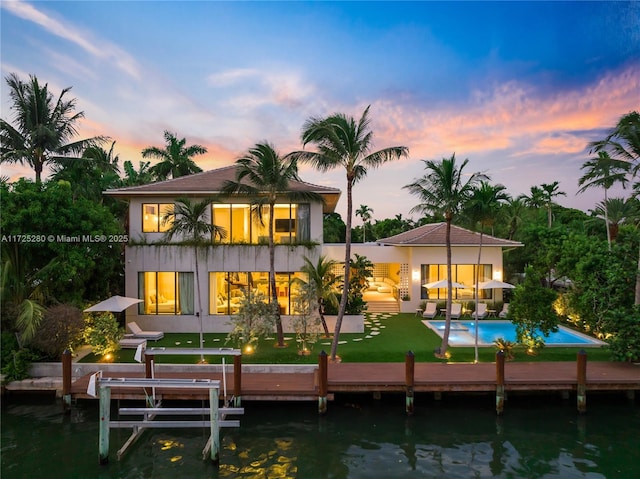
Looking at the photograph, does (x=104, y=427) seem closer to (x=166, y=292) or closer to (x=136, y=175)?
(x=166, y=292)

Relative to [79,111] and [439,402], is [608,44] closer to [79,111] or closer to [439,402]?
[439,402]

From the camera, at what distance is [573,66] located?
21078 mm

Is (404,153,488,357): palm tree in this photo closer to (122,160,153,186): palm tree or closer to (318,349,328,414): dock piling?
(318,349,328,414): dock piling

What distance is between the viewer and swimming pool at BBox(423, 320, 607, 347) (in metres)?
16.6

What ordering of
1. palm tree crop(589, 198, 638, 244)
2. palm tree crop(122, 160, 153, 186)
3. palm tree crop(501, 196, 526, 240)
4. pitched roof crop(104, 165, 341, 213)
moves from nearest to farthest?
pitched roof crop(104, 165, 341, 213), palm tree crop(589, 198, 638, 244), palm tree crop(501, 196, 526, 240), palm tree crop(122, 160, 153, 186)

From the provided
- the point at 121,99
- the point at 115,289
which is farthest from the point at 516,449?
the point at 121,99

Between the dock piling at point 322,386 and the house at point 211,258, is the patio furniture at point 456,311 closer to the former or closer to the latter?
the house at point 211,258

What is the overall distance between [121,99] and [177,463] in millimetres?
21701

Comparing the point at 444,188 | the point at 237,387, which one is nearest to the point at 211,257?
the point at 237,387

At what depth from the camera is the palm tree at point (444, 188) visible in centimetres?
1394

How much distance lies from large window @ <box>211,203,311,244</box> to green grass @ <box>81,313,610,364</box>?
4872mm

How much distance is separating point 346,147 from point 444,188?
3968mm

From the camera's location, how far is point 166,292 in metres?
19.0

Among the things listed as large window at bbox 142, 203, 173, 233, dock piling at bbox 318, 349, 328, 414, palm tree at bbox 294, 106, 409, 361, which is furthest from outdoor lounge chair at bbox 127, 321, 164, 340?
palm tree at bbox 294, 106, 409, 361
